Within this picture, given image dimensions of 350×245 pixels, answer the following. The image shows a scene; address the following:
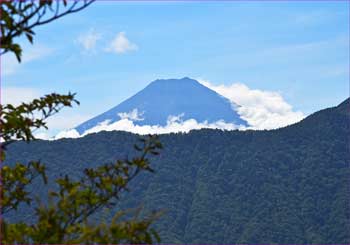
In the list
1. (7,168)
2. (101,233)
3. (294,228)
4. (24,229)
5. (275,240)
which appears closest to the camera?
(101,233)

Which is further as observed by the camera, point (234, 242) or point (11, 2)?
point (234, 242)

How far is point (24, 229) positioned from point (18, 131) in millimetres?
1829

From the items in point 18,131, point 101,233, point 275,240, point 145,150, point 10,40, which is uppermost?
point 10,40

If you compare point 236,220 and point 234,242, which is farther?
point 236,220

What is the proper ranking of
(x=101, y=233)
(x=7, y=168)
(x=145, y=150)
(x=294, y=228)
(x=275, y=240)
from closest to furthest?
(x=101, y=233) → (x=145, y=150) → (x=7, y=168) → (x=275, y=240) → (x=294, y=228)

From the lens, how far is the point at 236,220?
196 m

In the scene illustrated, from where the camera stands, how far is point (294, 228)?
194875 millimetres

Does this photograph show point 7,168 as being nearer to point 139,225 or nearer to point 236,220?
point 139,225

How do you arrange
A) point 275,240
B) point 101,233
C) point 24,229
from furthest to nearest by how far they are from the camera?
1. point 275,240
2. point 24,229
3. point 101,233

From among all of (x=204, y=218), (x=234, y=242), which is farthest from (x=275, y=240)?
(x=204, y=218)

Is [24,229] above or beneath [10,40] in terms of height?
beneath

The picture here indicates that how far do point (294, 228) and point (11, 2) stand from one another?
19246cm

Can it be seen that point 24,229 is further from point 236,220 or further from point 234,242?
point 236,220

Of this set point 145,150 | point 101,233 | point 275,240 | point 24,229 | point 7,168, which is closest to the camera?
point 101,233
